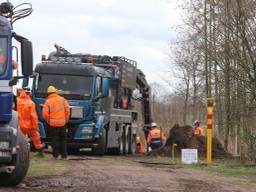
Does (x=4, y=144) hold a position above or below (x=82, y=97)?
below

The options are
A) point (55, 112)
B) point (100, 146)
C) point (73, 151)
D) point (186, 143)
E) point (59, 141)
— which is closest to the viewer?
point (55, 112)

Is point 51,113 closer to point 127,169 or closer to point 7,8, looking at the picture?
point 127,169

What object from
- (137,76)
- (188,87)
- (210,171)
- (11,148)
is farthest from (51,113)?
(188,87)

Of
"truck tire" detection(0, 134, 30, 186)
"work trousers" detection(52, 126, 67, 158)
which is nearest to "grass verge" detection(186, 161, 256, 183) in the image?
"work trousers" detection(52, 126, 67, 158)

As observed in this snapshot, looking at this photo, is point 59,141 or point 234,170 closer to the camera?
point 234,170

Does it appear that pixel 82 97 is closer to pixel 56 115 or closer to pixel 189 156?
pixel 56 115

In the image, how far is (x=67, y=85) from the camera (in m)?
21.0

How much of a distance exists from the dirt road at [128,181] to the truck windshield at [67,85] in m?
5.80

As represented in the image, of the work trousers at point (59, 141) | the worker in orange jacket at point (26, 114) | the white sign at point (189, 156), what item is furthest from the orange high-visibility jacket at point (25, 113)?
the white sign at point (189, 156)

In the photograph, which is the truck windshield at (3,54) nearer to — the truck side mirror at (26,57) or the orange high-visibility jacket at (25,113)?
the truck side mirror at (26,57)

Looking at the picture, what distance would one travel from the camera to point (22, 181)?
471 inches

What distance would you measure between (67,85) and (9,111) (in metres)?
10.3

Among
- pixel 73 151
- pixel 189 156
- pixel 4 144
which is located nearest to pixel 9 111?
pixel 4 144

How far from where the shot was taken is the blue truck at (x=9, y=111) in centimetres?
1062
